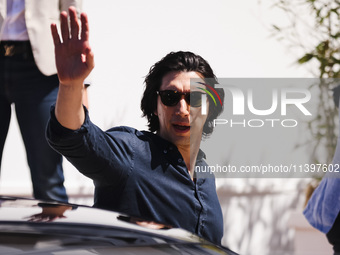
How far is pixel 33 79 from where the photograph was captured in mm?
2867

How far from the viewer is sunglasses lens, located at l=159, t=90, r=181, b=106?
238cm

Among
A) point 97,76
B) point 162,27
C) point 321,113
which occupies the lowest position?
point 321,113

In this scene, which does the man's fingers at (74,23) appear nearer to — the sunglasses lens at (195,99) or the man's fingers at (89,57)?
the man's fingers at (89,57)

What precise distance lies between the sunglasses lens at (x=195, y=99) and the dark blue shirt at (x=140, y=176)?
17cm

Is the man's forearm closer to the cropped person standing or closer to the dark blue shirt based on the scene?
the dark blue shirt

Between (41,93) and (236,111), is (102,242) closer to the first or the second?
(41,93)

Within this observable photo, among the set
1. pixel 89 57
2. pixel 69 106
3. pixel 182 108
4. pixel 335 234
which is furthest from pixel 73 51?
pixel 335 234

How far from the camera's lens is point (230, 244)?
4.84 meters

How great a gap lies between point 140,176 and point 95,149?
0.86ft

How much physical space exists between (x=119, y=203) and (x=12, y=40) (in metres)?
1.07

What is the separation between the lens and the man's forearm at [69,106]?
1.84 meters

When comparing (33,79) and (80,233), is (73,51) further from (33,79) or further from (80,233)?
(33,79)

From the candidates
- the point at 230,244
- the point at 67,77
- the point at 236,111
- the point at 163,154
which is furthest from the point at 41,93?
the point at 230,244

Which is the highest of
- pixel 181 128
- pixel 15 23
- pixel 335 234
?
pixel 15 23
